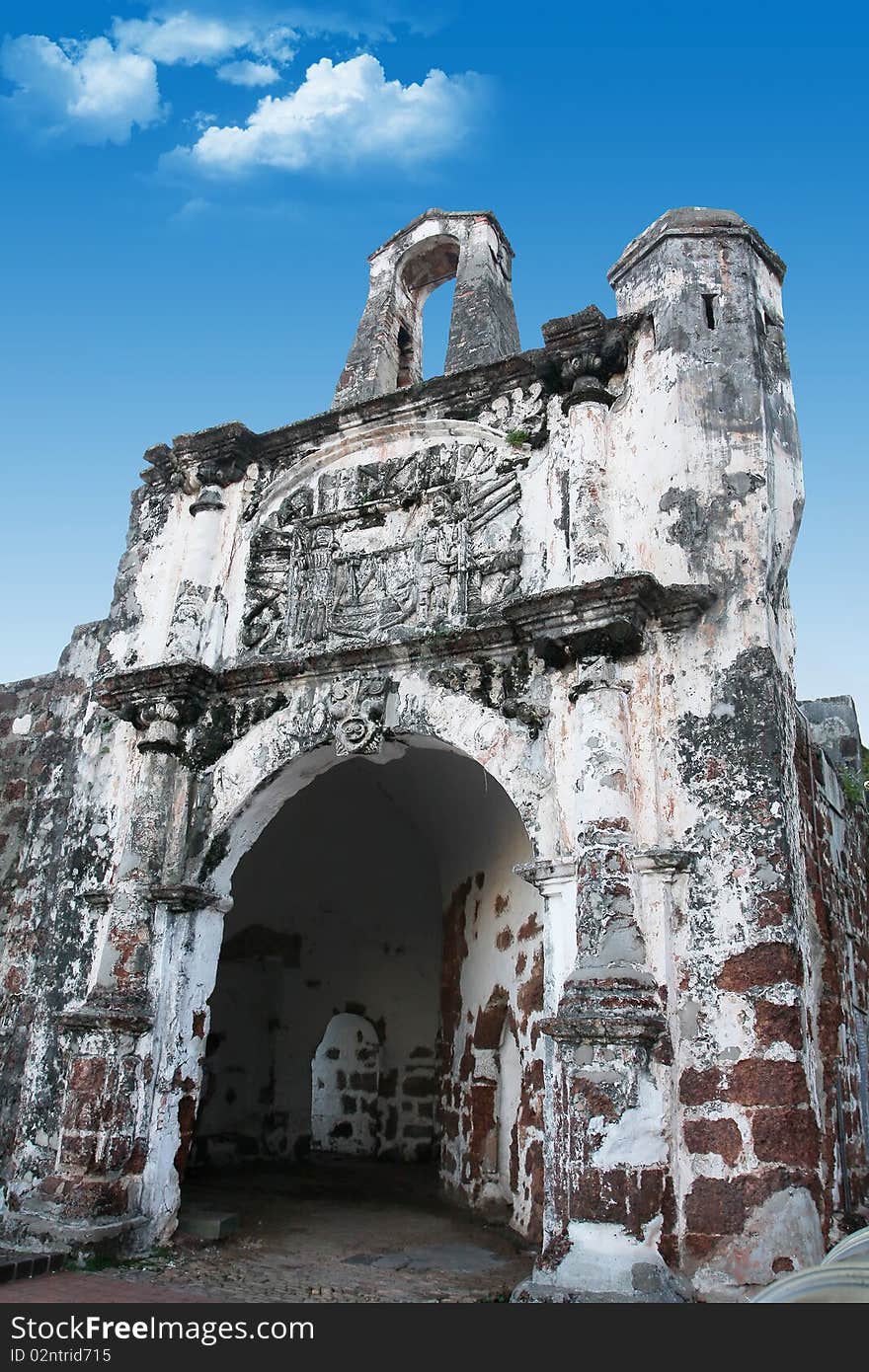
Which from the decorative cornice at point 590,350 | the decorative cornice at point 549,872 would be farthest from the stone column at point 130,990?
the decorative cornice at point 590,350

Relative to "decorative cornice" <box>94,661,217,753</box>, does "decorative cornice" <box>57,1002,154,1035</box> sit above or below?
below

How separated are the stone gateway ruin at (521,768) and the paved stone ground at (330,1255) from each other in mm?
322

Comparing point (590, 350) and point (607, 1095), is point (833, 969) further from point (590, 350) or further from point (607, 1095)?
point (590, 350)

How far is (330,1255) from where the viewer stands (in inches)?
236

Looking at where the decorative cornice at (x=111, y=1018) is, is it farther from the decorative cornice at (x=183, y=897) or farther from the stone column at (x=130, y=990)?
the decorative cornice at (x=183, y=897)

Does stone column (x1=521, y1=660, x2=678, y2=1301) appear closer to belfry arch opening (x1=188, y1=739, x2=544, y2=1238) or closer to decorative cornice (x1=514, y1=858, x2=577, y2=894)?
decorative cornice (x1=514, y1=858, x2=577, y2=894)

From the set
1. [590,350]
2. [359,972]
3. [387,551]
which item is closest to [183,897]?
[387,551]

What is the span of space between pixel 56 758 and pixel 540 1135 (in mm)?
4274

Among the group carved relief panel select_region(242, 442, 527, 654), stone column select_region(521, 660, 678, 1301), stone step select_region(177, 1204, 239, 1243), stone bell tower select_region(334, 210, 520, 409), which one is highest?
stone bell tower select_region(334, 210, 520, 409)

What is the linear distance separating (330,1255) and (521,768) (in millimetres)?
3014

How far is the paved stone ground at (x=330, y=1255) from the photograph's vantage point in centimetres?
497

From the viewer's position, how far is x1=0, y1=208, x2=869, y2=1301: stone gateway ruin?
4.63 metres

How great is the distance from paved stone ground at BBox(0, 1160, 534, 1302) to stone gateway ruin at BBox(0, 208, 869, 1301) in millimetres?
322

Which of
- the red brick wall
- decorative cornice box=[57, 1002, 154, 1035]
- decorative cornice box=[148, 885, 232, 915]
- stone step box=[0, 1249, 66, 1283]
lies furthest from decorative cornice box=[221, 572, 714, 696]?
stone step box=[0, 1249, 66, 1283]
